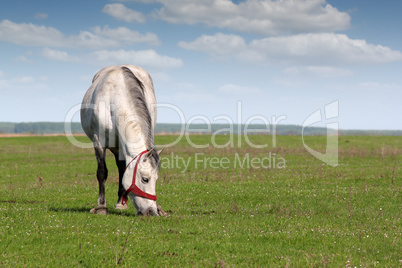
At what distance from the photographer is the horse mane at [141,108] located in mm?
10016

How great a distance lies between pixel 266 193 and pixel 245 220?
5069mm

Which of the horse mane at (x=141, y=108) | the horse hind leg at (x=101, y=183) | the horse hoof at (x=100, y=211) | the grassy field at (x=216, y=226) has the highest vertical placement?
the horse mane at (x=141, y=108)

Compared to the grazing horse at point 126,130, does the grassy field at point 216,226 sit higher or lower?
lower

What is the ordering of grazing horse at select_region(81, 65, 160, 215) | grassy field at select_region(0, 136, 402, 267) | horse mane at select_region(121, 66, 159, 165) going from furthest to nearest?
horse mane at select_region(121, 66, 159, 165), grazing horse at select_region(81, 65, 160, 215), grassy field at select_region(0, 136, 402, 267)

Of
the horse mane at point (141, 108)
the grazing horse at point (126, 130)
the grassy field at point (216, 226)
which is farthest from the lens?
the horse mane at point (141, 108)

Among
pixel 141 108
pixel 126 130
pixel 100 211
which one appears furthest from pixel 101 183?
pixel 141 108

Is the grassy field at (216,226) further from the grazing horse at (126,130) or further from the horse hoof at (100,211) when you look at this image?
the grazing horse at (126,130)

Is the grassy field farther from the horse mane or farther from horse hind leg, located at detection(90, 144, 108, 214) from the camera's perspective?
the horse mane

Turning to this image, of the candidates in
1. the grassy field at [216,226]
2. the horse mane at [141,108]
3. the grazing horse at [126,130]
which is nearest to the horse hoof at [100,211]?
the grazing horse at [126,130]

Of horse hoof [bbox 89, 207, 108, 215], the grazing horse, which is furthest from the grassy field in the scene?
the grazing horse

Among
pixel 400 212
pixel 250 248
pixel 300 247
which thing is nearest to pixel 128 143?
pixel 250 248

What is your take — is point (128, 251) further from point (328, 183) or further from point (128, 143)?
point (328, 183)

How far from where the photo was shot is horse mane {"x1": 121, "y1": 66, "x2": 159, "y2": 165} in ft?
32.9

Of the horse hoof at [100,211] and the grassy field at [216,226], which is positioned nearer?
the grassy field at [216,226]
